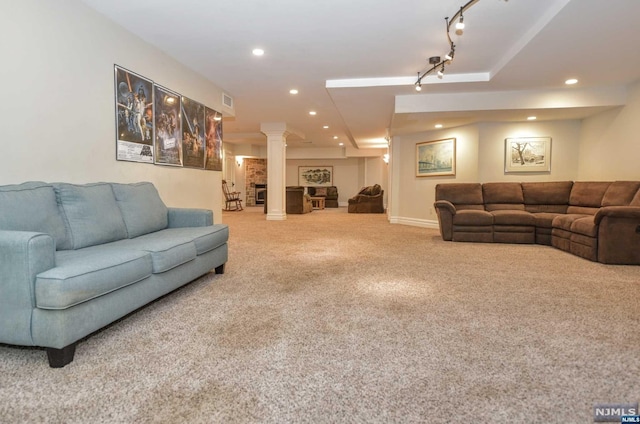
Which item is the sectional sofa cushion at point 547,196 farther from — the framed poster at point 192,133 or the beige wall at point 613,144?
the framed poster at point 192,133

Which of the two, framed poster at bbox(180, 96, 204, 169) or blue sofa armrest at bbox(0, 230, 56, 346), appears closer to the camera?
blue sofa armrest at bbox(0, 230, 56, 346)

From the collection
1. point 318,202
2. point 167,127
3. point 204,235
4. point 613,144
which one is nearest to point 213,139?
point 167,127

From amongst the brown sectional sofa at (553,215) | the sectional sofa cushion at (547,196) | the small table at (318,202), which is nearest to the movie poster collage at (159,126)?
the brown sectional sofa at (553,215)

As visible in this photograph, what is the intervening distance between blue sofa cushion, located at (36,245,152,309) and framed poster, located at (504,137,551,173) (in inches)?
251

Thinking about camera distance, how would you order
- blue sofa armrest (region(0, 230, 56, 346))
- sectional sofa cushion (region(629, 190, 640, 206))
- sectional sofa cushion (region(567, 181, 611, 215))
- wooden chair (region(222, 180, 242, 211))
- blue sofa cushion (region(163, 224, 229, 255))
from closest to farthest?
blue sofa armrest (region(0, 230, 56, 346)) → blue sofa cushion (region(163, 224, 229, 255)) → sectional sofa cushion (region(629, 190, 640, 206)) → sectional sofa cushion (region(567, 181, 611, 215)) → wooden chair (region(222, 180, 242, 211))

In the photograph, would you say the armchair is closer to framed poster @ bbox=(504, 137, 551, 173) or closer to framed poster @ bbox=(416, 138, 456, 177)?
framed poster @ bbox=(416, 138, 456, 177)

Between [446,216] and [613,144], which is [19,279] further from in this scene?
[613,144]

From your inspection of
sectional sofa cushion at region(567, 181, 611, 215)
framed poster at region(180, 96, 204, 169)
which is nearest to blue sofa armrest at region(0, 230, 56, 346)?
framed poster at region(180, 96, 204, 169)

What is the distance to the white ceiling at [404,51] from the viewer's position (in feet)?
9.95

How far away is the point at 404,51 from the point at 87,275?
12.6 feet

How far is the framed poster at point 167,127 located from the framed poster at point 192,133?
11cm

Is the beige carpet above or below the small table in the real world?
below

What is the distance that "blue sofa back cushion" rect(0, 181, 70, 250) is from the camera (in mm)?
1946

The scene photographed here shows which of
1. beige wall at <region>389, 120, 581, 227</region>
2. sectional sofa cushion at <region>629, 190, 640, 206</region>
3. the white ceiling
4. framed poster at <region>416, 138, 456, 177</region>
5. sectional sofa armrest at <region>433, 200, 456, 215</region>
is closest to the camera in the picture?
the white ceiling
